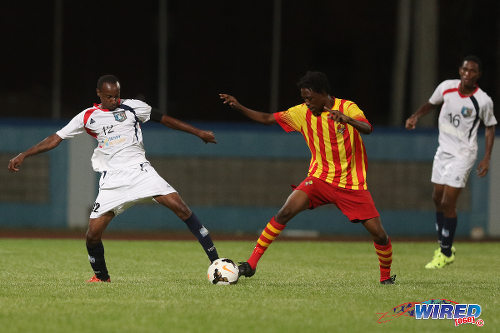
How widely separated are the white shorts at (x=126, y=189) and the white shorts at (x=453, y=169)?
4.05 metres

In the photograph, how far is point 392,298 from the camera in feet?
27.7

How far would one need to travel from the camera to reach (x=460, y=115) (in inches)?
467

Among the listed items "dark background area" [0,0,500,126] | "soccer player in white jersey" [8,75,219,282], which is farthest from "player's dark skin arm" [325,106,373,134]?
"dark background area" [0,0,500,126]

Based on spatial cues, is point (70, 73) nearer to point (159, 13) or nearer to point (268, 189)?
point (159, 13)

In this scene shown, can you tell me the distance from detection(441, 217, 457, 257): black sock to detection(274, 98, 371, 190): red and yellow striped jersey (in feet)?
9.22

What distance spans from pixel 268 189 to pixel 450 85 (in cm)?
634

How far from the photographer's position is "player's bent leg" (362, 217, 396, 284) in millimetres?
9297

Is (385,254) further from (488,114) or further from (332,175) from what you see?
(488,114)

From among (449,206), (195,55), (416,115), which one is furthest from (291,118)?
(195,55)

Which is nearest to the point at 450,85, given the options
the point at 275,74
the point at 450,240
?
the point at 450,240

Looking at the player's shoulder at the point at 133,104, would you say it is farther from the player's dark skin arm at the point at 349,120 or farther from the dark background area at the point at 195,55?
the dark background area at the point at 195,55

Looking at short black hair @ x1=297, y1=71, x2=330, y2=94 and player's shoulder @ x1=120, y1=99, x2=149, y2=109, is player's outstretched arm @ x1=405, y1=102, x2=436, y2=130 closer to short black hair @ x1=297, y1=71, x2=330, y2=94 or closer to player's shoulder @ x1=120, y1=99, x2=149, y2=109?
short black hair @ x1=297, y1=71, x2=330, y2=94

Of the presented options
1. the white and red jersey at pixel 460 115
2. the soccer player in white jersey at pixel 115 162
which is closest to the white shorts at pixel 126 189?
the soccer player in white jersey at pixel 115 162

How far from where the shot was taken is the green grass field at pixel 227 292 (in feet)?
23.2
